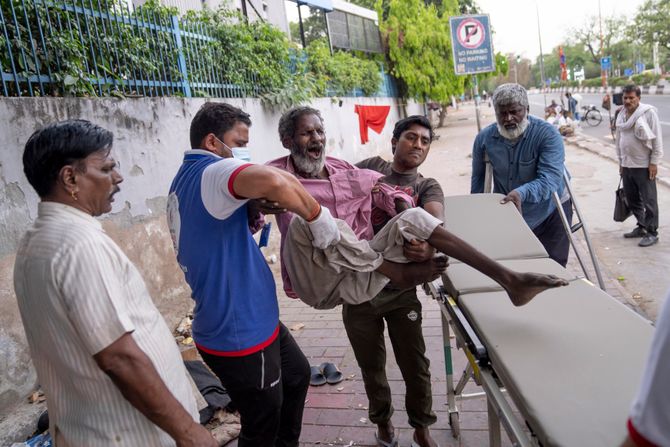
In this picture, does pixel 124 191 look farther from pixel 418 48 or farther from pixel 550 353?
pixel 418 48

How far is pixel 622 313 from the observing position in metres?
1.69

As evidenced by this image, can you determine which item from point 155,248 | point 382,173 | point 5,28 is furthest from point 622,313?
point 5,28

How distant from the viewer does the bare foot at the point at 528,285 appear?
5.67 ft

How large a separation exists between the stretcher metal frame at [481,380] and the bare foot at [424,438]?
0.21 metres

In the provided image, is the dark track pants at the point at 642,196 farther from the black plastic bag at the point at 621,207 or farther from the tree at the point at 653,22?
the tree at the point at 653,22

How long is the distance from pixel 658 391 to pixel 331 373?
2.75 metres

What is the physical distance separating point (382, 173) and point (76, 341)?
1.71 meters

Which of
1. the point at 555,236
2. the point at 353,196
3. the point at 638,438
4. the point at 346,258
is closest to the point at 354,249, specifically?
the point at 346,258

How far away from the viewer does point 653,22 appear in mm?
43781

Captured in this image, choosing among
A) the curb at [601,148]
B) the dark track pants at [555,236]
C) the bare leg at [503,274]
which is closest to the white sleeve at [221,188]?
the bare leg at [503,274]

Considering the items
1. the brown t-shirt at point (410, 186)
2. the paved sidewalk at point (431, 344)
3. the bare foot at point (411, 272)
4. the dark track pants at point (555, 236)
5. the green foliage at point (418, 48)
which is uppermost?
the green foliage at point (418, 48)

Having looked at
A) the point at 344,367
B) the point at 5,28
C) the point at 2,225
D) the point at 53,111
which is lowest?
the point at 344,367

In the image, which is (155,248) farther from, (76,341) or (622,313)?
(622,313)

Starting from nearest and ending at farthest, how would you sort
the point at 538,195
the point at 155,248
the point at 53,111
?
the point at 538,195
the point at 53,111
the point at 155,248
